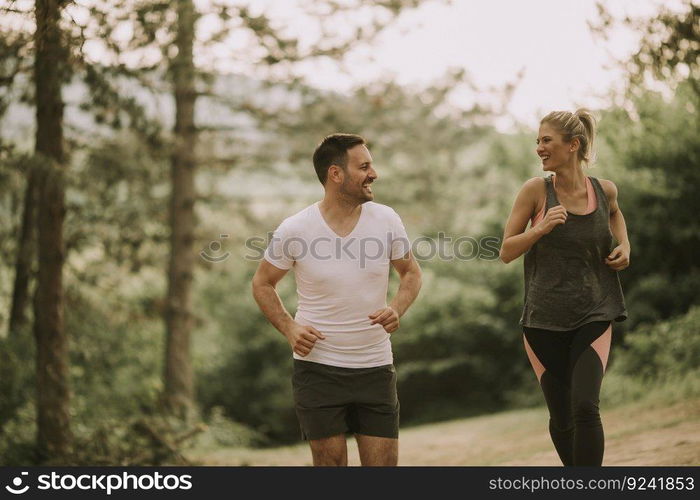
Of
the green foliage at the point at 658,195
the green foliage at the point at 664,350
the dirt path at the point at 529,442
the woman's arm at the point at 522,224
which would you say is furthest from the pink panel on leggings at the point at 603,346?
the green foliage at the point at 658,195

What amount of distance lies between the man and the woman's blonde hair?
1.08 meters

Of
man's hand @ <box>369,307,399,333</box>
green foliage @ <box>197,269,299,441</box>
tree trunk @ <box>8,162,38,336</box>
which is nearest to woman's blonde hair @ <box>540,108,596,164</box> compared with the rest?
man's hand @ <box>369,307,399,333</box>

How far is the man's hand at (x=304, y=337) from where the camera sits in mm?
4562

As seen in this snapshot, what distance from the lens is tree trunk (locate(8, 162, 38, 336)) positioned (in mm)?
12773

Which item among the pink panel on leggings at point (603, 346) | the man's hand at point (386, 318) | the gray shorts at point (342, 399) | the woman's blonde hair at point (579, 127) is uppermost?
→ the woman's blonde hair at point (579, 127)

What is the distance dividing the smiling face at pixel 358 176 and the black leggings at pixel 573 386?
4.13ft

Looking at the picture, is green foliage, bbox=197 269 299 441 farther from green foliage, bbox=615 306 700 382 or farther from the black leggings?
the black leggings

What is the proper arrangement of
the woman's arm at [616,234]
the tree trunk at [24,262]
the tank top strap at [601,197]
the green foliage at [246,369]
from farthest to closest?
the green foliage at [246,369]
the tree trunk at [24,262]
the tank top strap at [601,197]
the woman's arm at [616,234]

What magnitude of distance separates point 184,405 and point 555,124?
12.2 metres

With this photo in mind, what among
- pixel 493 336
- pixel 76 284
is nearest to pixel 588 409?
pixel 76 284

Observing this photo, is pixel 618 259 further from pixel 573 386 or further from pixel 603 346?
pixel 573 386

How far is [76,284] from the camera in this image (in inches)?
586

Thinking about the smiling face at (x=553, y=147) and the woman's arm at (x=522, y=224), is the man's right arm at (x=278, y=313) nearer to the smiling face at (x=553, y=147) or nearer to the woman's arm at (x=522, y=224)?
the woman's arm at (x=522, y=224)

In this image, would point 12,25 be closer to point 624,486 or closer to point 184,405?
point 624,486
